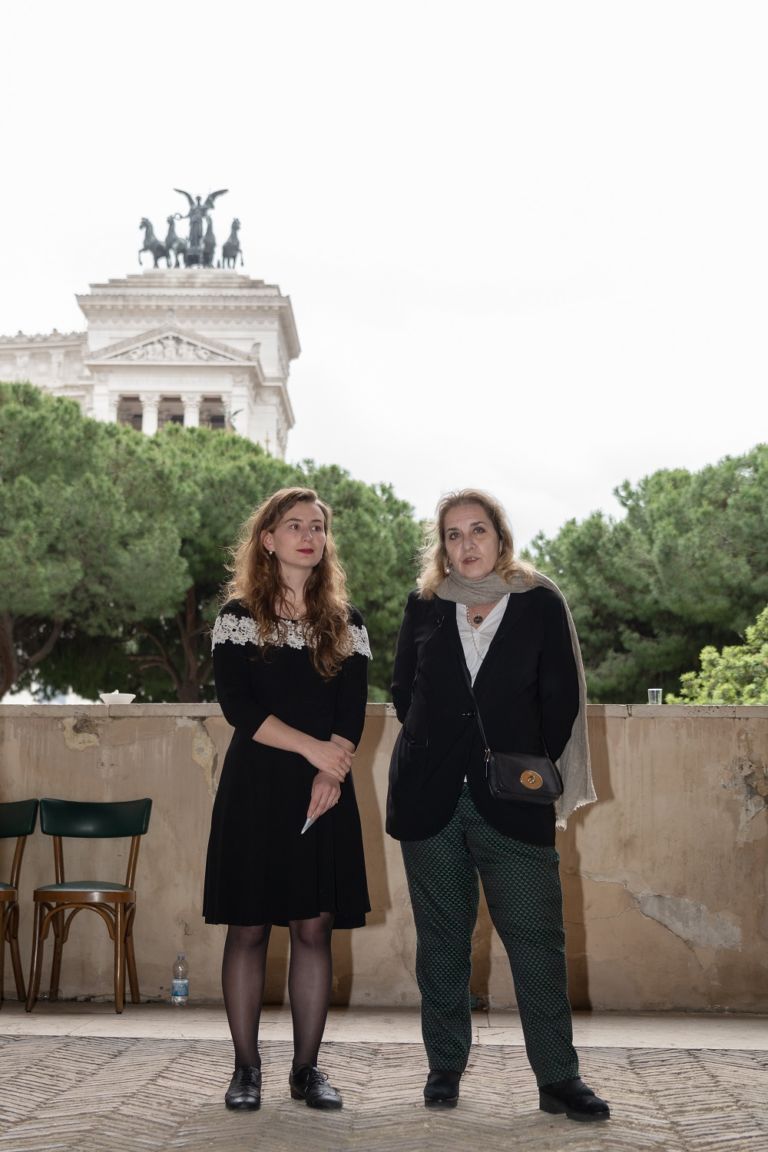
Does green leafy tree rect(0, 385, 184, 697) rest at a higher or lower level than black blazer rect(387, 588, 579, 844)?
higher

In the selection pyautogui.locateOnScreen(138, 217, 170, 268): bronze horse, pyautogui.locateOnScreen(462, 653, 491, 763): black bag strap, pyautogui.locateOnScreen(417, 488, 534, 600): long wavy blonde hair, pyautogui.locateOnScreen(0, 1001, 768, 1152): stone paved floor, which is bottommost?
pyautogui.locateOnScreen(0, 1001, 768, 1152): stone paved floor

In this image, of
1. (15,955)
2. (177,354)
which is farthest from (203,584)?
(177,354)

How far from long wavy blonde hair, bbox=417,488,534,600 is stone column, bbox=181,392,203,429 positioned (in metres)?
60.4

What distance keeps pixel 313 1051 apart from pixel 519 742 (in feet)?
3.37

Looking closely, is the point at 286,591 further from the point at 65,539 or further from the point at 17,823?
the point at 65,539

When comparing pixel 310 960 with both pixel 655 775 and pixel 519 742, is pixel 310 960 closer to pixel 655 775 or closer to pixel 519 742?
pixel 519 742

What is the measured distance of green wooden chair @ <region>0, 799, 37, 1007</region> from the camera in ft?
18.5

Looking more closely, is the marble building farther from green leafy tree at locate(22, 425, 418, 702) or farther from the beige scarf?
the beige scarf

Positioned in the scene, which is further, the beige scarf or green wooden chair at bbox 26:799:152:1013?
green wooden chair at bbox 26:799:152:1013

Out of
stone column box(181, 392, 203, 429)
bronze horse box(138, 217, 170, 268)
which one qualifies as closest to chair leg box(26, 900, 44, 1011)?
stone column box(181, 392, 203, 429)

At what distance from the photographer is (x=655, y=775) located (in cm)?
585

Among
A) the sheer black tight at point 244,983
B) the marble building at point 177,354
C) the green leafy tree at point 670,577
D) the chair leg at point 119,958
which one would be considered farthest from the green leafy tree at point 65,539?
the marble building at point 177,354

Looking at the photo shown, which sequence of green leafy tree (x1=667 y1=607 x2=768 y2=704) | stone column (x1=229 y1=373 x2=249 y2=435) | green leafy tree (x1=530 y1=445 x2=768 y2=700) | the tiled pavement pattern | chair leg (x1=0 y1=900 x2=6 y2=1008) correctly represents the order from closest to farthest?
1. the tiled pavement pattern
2. chair leg (x1=0 y1=900 x2=6 y2=1008)
3. green leafy tree (x1=667 y1=607 x2=768 y2=704)
4. green leafy tree (x1=530 y1=445 x2=768 y2=700)
5. stone column (x1=229 y1=373 x2=249 y2=435)

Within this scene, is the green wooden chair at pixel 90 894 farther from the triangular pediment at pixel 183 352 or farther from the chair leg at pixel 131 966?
the triangular pediment at pixel 183 352
